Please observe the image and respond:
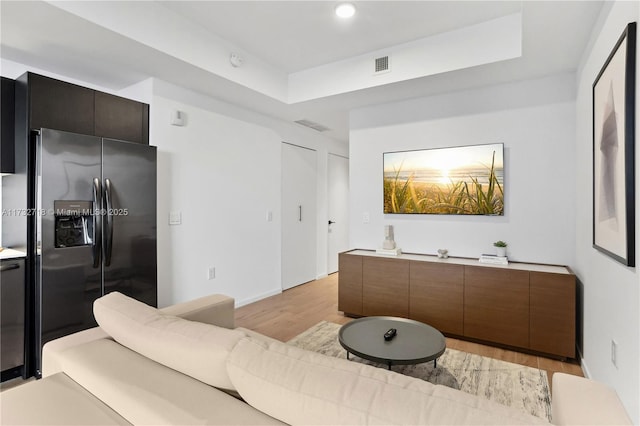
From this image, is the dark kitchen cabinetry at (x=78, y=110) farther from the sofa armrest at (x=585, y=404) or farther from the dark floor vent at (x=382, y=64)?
the sofa armrest at (x=585, y=404)

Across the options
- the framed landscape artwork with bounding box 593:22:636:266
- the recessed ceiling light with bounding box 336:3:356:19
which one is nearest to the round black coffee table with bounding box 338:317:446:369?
the framed landscape artwork with bounding box 593:22:636:266

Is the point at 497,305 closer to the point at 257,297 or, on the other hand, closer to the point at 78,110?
the point at 257,297

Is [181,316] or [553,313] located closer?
[181,316]

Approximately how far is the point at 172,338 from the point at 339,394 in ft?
2.05

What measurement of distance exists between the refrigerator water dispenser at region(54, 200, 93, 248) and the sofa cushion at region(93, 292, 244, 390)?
1.44 metres

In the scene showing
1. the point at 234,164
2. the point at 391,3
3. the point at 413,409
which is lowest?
the point at 413,409

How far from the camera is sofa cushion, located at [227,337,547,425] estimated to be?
0.68 meters

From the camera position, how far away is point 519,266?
3051 mm

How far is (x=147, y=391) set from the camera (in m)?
0.99

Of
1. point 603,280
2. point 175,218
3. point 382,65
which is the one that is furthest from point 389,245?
point 175,218

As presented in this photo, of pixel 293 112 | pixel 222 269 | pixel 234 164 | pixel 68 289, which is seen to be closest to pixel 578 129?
pixel 293 112

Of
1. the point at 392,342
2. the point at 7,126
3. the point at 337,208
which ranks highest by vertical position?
the point at 7,126

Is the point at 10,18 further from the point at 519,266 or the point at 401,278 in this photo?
the point at 519,266

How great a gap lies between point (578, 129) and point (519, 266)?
1.24 m
